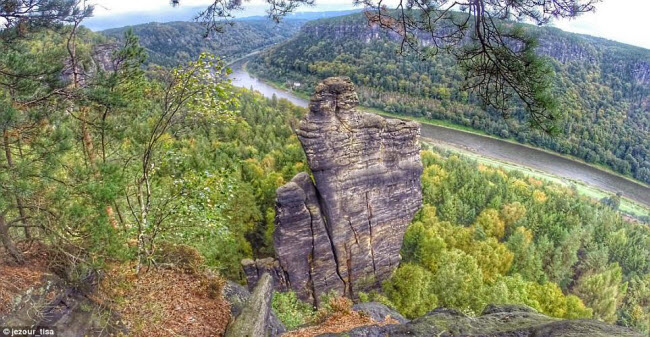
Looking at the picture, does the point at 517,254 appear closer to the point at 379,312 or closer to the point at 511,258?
the point at 511,258

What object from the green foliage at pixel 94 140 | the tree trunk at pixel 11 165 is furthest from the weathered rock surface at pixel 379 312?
the tree trunk at pixel 11 165

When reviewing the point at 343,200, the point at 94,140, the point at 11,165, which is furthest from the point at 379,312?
the point at 11,165

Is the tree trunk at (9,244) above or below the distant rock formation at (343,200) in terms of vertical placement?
above

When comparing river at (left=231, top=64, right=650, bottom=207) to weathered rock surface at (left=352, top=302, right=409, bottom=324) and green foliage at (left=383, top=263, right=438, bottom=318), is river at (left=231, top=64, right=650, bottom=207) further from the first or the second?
weathered rock surface at (left=352, top=302, right=409, bottom=324)

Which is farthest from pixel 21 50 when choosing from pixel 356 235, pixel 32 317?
pixel 356 235

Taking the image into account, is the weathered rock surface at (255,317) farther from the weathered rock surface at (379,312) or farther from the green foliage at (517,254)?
the green foliage at (517,254)

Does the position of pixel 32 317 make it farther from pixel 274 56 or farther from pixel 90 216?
pixel 274 56

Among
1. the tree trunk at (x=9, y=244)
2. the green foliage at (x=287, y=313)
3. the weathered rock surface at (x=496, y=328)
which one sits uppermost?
the tree trunk at (x=9, y=244)
